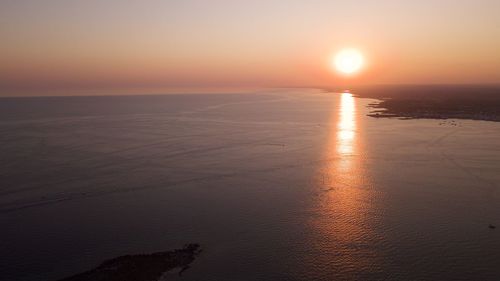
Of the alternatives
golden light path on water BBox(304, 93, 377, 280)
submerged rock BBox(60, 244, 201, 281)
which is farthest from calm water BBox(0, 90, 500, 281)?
submerged rock BBox(60, 244, 201, 281)

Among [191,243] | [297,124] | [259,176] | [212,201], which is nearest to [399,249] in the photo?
[191,243]

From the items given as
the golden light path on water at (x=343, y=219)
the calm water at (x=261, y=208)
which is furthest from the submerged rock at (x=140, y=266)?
the golden light path on water at (x=343, y=219)

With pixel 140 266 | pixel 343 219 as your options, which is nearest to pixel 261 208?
pixel 343 219

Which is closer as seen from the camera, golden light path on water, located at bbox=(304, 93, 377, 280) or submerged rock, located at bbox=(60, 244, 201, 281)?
submerged rock, located at bbox=(60, 244, 201, 281)

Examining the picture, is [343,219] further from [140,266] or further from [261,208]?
[140,266]

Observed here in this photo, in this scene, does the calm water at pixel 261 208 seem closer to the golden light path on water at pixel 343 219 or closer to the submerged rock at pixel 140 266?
the golden light path on water at pixel 343 219

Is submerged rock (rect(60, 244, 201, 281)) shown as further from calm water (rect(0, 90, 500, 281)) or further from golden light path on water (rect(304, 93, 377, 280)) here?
golden light path on water (rect(304, 93, 377, 280))
